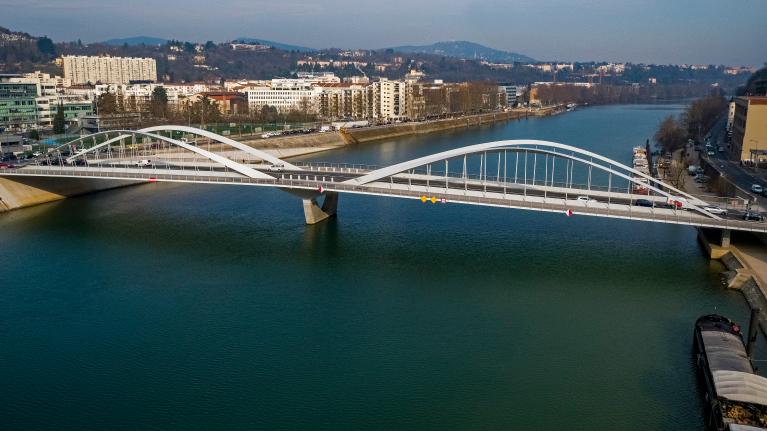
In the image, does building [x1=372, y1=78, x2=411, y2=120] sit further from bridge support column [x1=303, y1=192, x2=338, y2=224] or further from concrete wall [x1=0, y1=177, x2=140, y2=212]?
bridge support column [x1=303, y1=192, x2=338, y2=224]

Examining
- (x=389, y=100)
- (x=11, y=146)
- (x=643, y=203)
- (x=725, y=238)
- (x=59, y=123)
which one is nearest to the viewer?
(x=725, y=238)

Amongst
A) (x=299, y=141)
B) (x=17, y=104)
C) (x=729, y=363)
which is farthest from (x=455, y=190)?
(x=17, y=104)

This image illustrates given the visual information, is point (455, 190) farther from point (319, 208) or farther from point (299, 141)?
point (299, 141)

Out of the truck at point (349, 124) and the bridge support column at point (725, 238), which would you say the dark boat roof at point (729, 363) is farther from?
the truck at point (349, 124)

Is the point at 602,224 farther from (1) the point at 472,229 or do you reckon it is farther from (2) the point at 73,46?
(2) the point at 73,46

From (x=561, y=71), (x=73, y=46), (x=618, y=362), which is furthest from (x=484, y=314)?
(x=561, y=71)

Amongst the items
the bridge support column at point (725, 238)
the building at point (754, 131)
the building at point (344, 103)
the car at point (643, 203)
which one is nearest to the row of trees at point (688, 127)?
the building at point (754, 131)
